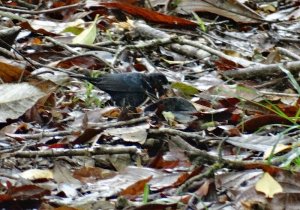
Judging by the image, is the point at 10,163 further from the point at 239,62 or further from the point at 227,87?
the point at 239,62

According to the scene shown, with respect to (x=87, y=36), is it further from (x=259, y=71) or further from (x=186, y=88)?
(x=259, y=71)

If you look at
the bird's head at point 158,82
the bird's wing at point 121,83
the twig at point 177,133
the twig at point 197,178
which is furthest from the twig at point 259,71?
the twig at point 197,178

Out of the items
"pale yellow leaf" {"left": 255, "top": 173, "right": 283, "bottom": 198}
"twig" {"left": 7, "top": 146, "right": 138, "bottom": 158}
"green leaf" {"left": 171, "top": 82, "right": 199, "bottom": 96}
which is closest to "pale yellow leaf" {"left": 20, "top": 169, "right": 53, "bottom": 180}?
"twig" {"left": 7, "top": 146, "right": 138, "bottom": 158}

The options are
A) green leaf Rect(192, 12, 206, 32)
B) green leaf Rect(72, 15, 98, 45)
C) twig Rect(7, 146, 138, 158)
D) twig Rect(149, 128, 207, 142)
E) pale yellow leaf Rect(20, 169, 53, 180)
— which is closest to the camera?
pale yellow leaf Rect(20, 169, 53, 180)

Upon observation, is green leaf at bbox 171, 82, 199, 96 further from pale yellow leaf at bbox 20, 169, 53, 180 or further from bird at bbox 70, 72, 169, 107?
pale yellow leaf at bbox 20, 169, 53, 180

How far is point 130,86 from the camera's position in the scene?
136 inches

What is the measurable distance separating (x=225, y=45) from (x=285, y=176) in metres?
2.37

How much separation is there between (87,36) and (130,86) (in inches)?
36.8

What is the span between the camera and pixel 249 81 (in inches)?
155

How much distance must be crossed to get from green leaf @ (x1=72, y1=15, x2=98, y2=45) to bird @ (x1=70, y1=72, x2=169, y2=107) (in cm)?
82

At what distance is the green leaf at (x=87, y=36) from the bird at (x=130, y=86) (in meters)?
0.82

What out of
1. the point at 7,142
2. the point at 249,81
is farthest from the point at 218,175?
the point at 249,81

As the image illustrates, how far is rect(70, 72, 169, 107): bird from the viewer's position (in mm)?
3461

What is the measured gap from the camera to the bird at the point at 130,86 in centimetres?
346
